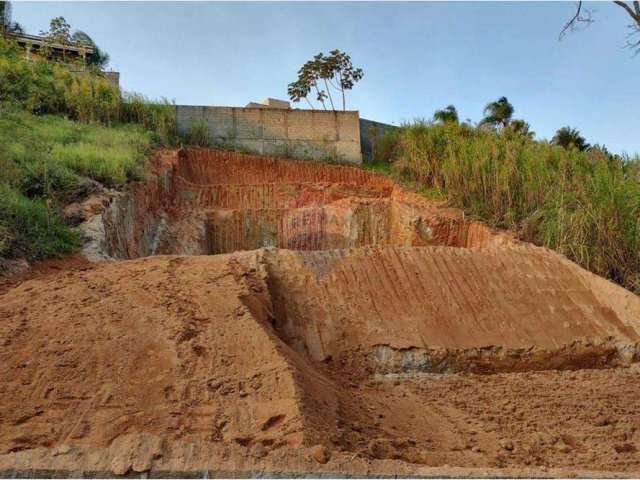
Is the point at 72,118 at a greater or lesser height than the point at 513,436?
greater

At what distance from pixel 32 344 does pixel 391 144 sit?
14.0 metres

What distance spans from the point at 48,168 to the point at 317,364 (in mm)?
6351

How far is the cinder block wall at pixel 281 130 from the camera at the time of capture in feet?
55.0

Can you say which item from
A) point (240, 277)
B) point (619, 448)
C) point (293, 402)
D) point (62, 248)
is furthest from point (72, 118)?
point (619, 448)

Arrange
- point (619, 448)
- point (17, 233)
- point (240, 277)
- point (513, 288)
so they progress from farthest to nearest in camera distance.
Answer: point (513, 288) → point (17, 233) → point (240, 277) → point (619, 448)

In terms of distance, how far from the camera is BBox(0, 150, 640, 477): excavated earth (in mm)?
3725

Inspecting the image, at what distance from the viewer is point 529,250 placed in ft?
29.9

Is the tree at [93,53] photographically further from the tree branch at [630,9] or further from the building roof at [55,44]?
the tree branch at [630,9]

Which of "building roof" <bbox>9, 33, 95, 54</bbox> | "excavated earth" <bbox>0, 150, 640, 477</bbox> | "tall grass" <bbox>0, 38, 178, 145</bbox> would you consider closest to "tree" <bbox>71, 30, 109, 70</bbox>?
"building roof" <bbox>9, 33, 95, 54</bbox>

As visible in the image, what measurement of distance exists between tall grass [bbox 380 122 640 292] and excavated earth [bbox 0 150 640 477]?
77cm

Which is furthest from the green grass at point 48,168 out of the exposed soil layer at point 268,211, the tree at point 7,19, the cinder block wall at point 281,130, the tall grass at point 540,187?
the tree at point 7,19

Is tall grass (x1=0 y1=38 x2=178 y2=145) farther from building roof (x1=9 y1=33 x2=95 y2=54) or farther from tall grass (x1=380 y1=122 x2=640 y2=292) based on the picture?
tall grass (x1=380 y1=122 x2=640 y2=292)

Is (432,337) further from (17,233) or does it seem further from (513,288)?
(17,233)

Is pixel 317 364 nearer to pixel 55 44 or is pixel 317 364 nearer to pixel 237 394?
pixel 237 394
